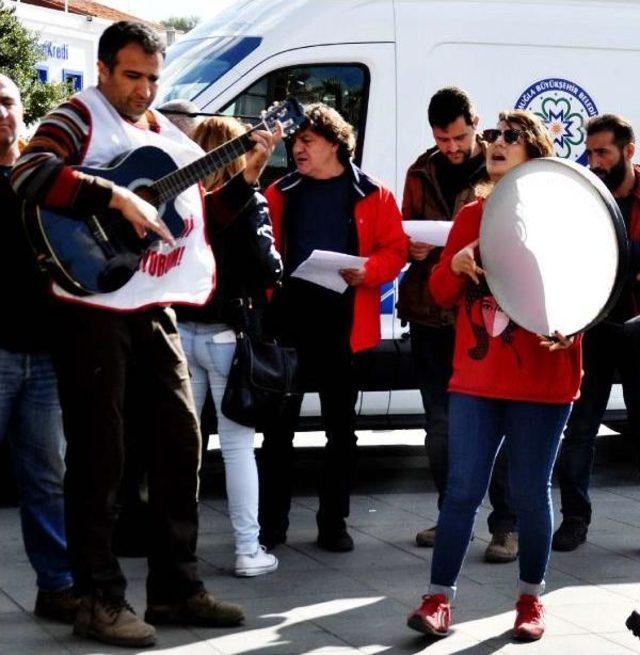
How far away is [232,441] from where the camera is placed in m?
6.56

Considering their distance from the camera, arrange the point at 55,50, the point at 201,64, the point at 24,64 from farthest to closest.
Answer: the point at 55,50 → the point at 24,64 → the point at 201,64

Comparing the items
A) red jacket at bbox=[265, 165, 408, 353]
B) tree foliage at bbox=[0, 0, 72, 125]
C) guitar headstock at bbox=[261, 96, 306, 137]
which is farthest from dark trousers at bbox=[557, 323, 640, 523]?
tree foliage at bbox=[0, 0, 72, 125]

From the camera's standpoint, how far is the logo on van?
28.3 feet

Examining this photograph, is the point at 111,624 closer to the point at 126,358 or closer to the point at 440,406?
the point at 126,358

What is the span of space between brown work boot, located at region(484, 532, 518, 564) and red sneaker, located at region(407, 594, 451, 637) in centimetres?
118

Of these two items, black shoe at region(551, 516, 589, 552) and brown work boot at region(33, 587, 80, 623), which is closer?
brown work boot at region(33, 587, 80, 623)

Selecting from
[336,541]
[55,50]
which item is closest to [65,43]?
[55,50]

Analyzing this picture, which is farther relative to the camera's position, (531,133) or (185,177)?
(531,133)

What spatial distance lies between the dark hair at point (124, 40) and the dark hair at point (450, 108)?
1.81 meters

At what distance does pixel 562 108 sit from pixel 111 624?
4311 millimetres

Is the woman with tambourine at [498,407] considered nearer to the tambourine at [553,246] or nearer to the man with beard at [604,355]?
the tambourine at [553,246]

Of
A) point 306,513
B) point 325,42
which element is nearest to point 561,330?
point 306,513

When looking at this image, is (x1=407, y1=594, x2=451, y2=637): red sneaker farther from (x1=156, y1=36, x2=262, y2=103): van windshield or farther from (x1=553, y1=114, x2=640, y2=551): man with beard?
(x1=156, y1=36, x2=262, y2=103): van windshield

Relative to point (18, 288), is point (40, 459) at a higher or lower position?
lower
